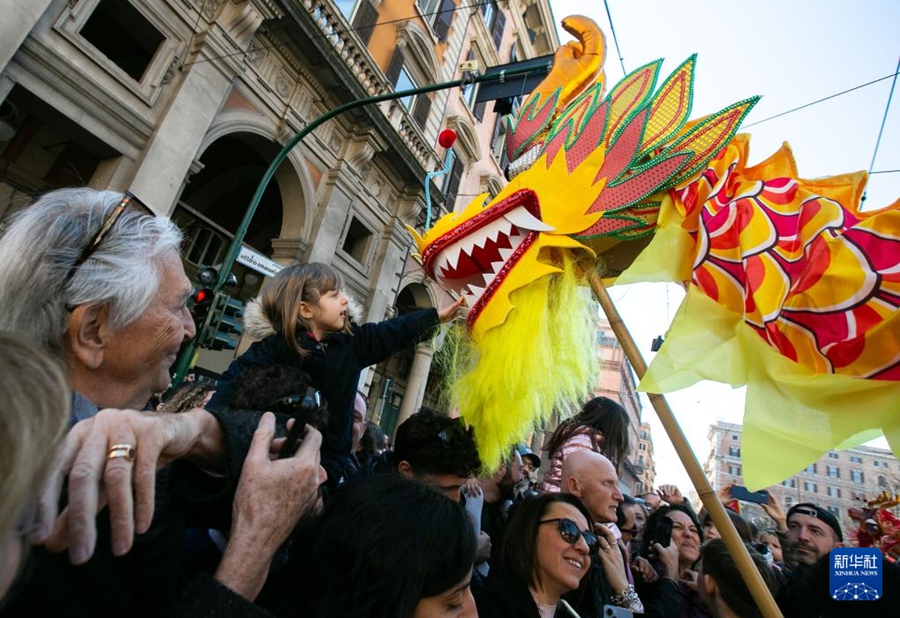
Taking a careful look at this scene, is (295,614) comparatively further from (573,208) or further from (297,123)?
(297,123)

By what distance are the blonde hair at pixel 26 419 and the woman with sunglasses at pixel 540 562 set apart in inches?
60.7

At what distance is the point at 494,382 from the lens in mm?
1495

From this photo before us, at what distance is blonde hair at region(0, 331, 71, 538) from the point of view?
48cm

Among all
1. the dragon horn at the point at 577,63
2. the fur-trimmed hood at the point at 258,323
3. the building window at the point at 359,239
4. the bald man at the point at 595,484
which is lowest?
the bald man at the point at 595,484

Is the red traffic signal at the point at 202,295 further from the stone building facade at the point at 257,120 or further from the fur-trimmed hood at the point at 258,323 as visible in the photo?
the fur-trimmed hood at the point at 258,323

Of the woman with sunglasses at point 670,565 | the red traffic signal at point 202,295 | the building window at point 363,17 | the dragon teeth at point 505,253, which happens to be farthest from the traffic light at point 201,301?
the building window at point 363,17

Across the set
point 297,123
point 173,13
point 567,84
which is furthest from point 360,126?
point 567,84

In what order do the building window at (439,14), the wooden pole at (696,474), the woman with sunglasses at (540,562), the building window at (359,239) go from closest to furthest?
the wooden pole at (696,474), the woman with sunglasses at (540,562), the building window at (359,239), the building window at (439,14)

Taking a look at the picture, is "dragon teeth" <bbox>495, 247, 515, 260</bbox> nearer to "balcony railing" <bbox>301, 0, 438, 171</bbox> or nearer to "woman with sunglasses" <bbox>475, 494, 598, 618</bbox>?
"woman with sunglasses" <bbox>475, 494, 598, 618</bbox>

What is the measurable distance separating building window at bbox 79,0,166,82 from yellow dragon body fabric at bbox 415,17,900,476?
679 centimetres

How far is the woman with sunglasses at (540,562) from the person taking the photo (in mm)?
1710

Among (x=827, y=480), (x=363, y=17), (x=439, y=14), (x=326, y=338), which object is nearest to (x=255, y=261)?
(x=326, y=338)

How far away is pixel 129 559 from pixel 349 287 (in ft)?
29.9

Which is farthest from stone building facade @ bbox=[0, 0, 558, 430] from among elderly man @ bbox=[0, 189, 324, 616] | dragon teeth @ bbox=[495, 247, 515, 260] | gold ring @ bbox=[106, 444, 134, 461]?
gold ring @ bbox=[106, 444, 134, 461]
